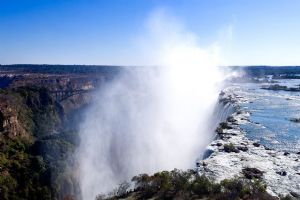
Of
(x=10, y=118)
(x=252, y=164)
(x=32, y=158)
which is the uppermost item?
(x=252, y=164)

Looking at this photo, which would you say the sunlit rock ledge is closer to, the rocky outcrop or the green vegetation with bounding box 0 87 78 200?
the green vegetation with bounding box 0 87 78 200

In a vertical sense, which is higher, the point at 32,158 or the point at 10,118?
the point at 10,118

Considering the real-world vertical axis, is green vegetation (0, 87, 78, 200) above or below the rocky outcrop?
below

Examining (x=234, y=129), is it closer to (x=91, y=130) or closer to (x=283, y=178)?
(x=283, y=178)

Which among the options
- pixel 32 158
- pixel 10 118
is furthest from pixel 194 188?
pixel 10 118

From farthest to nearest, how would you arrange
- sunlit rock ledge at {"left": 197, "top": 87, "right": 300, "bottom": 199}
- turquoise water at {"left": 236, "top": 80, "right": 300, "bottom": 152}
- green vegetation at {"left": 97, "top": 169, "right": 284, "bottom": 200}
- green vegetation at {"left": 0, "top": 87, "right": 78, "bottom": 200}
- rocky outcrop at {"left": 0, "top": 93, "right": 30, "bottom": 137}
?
rocky outcrop at {"left": 0, "top": 93, "right": 30, "bottom": 137}, green vegetation at {"left": 0, "top": 87, "right": 78, "bottom": 200}, turquoise water at {"left": 236, "top": 80, "right": 300, "bottom": 152}, sunlit rock ledge at {"left": 197, "top": 87, "right": 300, "bottom": 199}, green vegetation at {"left": 97, "top": 169, "right": 284, "bottom": 200}

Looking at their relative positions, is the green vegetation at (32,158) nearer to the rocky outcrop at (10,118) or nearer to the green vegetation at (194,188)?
the rocky outcrop at (10,118)

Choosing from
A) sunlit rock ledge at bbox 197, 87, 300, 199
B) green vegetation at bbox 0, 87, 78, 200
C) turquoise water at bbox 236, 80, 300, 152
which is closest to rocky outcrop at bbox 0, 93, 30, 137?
green vegetation at bbox 0, 87, 78, 200

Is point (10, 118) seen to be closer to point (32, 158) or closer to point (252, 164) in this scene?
point (32, 158)

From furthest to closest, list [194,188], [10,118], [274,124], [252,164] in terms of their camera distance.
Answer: [10,118] < [274,124] < [252,164] < [194,188]
